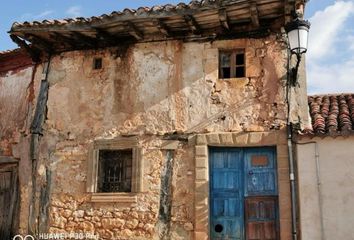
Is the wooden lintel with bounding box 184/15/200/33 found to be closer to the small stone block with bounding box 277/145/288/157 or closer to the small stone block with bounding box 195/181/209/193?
the small stone block with bounding box 277/145/288/157

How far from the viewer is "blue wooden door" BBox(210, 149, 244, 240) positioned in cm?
849

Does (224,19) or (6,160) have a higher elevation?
(224,19)

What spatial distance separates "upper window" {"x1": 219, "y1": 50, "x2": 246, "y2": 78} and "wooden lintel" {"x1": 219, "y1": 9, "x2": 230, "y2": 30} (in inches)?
21.4

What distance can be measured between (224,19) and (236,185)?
10.5 ft

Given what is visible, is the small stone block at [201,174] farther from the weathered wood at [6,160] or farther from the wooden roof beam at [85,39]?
the weathered wood at [6,160]

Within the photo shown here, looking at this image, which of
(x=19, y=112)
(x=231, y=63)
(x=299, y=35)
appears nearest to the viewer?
(x=299, y=35)

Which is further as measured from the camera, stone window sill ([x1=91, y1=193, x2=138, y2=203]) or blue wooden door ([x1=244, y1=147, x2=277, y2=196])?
stone window sill ([x1=91, y1=193, x2=138, y2=203])

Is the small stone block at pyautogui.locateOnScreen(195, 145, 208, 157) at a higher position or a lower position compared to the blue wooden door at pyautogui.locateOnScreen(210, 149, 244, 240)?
higher

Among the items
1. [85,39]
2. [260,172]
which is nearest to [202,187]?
[260,172]

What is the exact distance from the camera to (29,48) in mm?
10164

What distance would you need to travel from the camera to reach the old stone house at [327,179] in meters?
7.85

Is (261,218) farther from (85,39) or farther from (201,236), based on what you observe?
(85,39)

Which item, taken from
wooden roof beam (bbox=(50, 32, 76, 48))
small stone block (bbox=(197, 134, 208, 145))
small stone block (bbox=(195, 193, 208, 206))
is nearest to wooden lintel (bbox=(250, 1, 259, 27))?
small stone block (bbox=(197, 134, 208, 145))

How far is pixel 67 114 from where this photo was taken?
9.70m
